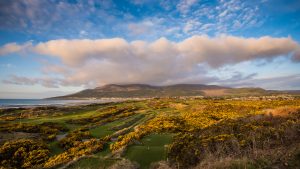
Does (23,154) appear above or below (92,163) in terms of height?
below

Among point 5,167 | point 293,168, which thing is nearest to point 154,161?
point 293,168

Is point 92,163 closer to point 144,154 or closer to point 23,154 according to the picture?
point 144,154

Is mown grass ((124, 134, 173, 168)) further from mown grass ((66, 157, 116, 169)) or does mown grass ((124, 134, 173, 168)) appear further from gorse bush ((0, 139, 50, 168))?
gorse bush ((0, 139, 50, 168))

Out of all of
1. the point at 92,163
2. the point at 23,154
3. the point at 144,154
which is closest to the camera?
the point at 92,163

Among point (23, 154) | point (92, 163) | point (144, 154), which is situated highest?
point (144, 154)

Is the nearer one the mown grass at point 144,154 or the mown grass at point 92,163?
the mown grass at point 92,163

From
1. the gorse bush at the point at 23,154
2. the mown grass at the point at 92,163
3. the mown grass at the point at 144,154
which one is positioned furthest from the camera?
the gorse bush at the point at 23,154

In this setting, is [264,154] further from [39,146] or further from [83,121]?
[83,121]

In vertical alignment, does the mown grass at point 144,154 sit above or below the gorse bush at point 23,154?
above

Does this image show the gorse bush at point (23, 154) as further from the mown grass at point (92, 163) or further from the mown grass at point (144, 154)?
the mown grass at point (144, 154)

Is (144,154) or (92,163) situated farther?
(144,154)

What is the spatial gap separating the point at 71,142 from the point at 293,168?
1630 cm

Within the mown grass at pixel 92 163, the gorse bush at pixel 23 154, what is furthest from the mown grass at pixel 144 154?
the gorse bush at pixel 23 154

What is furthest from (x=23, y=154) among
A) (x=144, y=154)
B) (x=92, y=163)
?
(x=144, y=154)
